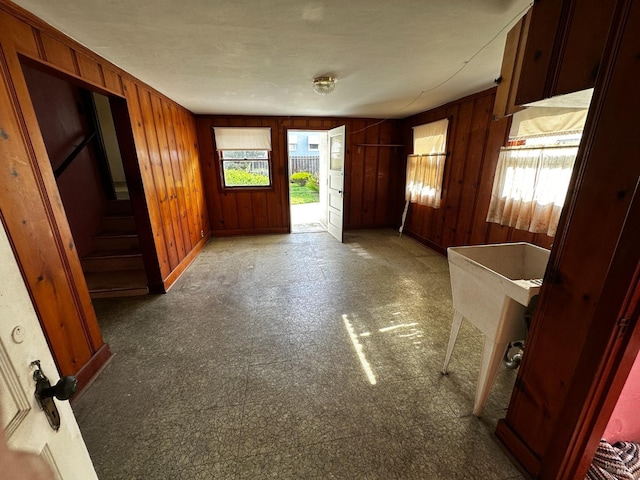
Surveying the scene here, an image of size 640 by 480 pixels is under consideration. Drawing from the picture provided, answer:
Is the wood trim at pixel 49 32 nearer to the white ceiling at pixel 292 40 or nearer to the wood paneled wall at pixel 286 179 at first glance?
the white ceiling at pixel 292 40

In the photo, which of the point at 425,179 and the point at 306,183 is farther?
the point at 306,183

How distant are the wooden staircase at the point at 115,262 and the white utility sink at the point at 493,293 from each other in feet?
9.83

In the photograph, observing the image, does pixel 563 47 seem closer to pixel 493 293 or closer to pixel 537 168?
pixel 493 293

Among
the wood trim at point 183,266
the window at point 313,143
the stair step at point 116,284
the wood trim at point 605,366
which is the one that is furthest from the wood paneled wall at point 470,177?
the window at point 313,143

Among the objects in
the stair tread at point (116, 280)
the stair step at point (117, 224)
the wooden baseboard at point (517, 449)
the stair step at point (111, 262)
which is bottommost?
the wooden baseboard at point (517, 449)

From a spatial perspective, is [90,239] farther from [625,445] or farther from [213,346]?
[625,445]

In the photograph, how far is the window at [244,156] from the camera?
4484 mm

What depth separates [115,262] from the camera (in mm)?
2973

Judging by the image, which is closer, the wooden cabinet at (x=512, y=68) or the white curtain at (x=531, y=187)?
the wooden cabinet at (x=512, y=68)

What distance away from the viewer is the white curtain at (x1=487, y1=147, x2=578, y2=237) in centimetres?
218

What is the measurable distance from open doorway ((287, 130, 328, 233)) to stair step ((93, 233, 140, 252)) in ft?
8.83

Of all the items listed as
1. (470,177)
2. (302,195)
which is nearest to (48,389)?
(470,177)

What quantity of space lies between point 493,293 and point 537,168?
6.04 feet

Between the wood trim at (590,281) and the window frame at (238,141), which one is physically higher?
the window frame at (238,141)
